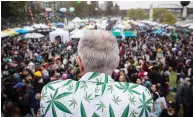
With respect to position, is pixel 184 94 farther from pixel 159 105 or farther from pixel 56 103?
pixel 56 103

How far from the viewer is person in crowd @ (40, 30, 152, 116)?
52.7 inches

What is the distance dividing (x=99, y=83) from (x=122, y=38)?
23314 mm

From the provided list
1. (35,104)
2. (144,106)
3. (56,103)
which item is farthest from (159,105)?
(56,103)

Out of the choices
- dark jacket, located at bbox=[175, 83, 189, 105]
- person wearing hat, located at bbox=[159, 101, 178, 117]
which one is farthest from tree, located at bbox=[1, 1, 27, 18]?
person wearing hat, located at bbox=[159, 101, 178, 117]

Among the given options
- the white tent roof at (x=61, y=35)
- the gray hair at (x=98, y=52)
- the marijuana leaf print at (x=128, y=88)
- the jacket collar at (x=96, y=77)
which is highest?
the gray hair at (x=98, y=52)

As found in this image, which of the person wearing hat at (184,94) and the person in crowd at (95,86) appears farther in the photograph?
the person wearing hat at (184,94)

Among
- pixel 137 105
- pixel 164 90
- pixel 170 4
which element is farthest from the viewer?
pixel 170 4

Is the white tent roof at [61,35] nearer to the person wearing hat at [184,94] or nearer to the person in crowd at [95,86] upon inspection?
the person wearing hat at [184,94]

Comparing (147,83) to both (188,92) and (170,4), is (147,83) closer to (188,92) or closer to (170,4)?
(188,92)

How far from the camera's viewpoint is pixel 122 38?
24.5 metres

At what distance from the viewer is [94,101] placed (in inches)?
52.8

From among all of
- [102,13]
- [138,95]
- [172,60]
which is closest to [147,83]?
[138,95]

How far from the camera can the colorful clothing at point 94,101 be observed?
1336 mm

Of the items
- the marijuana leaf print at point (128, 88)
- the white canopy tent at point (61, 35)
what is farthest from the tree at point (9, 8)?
the marijuana leaf print at point (128, 88)
